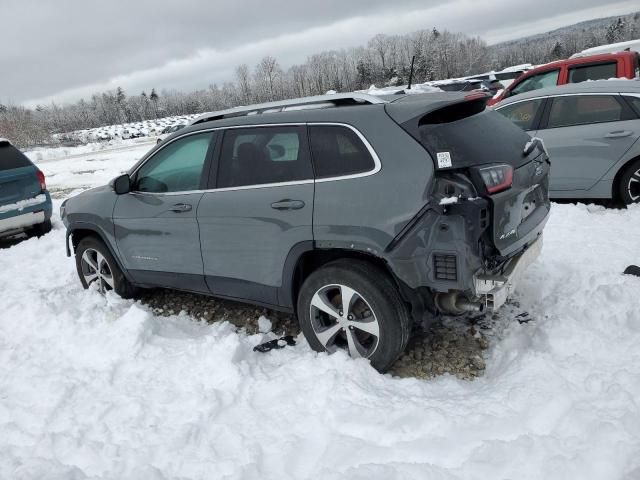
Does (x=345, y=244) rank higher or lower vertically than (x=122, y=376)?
higher

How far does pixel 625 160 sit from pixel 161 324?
5.71 meters

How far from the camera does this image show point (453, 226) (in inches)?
114

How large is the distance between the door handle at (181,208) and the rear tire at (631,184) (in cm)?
531

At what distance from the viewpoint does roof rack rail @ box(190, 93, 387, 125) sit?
3.47m

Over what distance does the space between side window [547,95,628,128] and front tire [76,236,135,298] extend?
18.9 ft

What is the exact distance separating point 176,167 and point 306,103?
1362 mm

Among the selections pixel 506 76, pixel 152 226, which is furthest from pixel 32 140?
pixel 152 226

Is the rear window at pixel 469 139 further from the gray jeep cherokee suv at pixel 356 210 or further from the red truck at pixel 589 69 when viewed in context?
the red truck at pixel 589 69

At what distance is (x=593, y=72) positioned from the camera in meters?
9.21

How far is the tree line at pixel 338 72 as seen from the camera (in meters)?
106

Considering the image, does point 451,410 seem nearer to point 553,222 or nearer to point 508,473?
point 508,473

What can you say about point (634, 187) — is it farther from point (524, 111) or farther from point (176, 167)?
point (176, 167)

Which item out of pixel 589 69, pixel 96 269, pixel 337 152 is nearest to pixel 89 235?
pixel 96 269

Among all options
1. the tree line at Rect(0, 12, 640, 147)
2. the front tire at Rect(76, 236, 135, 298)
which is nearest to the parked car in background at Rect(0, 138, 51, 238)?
the front tire at Rect(76, 236, 135, 298)
